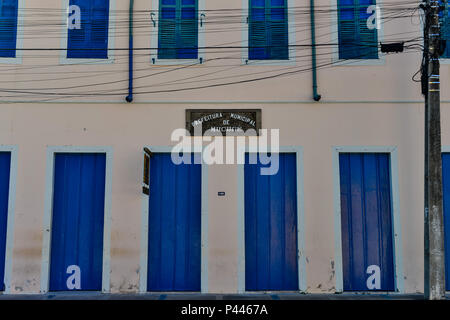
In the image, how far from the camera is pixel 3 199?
9000 mm

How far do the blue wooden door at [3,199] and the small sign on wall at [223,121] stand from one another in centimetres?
361

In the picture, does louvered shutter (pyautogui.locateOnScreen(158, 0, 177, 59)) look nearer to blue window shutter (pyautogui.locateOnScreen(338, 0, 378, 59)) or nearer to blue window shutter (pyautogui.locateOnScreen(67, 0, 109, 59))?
blue window shutter (pyautogui.locateOnScreen(67, 0, 109, 59))

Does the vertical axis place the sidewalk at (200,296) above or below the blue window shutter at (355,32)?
below

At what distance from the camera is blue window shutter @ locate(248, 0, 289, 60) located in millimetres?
9414

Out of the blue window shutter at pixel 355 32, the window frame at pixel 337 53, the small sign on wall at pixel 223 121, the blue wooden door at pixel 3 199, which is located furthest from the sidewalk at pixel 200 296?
the blue window shutter at pixel 355 32

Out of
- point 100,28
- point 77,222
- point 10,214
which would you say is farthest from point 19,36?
point 77,222

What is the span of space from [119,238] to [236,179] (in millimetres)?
2504

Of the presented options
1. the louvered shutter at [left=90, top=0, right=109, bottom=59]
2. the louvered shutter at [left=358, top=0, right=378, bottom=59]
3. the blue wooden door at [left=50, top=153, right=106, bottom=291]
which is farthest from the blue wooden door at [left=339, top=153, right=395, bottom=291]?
the louvered shutter at [left=90, top=0, right=109, bottom=59]

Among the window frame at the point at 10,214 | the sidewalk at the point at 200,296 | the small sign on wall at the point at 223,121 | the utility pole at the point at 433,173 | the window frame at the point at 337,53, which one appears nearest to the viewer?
the utility pole at the point at 433,173

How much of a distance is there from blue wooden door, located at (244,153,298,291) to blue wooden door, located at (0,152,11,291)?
464 centimetres

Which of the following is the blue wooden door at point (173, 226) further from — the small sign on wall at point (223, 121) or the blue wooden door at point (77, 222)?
the blue wooden door at point (77, 222)

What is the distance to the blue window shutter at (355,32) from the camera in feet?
30.6

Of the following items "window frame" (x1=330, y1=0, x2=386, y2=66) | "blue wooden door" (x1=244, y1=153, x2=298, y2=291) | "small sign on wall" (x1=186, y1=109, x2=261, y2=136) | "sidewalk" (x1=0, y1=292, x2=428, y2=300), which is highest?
"window frame" (x1=330, y1=0, x2=386, y2=66)

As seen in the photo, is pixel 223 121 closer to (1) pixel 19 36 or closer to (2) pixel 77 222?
(2) pixel 77 222
